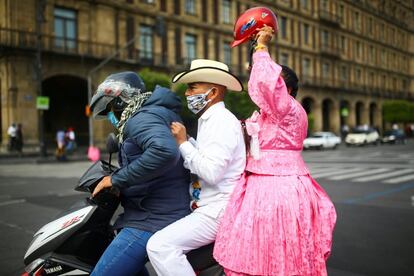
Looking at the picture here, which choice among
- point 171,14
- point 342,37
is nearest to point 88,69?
Result: point 171,14

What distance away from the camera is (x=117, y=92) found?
221 centimetres

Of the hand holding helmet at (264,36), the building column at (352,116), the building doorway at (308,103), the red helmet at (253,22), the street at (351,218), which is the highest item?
the building doorway at (308,103)

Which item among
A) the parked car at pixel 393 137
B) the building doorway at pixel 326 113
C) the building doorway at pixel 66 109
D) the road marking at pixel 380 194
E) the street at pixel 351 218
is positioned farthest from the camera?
the building doorway at pixel 326 113

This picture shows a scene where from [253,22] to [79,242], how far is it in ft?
4.96

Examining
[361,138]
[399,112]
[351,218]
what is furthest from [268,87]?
[399,112]

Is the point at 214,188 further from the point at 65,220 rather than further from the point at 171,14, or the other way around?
the point at 171,14

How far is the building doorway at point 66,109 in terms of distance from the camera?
28.9 m

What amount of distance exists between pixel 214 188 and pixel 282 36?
4170 centimetres

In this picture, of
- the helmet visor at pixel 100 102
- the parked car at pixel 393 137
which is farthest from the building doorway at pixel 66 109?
the helmet visor at pixel 100 102

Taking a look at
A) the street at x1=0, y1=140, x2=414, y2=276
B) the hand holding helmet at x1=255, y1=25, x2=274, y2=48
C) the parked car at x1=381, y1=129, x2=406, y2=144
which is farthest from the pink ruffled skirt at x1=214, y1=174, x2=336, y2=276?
the parked car at x1=381, y1=129, x2=406, y2=144

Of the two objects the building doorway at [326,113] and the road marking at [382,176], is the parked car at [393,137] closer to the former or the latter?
the building doorway at [326,113]

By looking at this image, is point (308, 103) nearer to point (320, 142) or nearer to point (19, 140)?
point (320, 142)

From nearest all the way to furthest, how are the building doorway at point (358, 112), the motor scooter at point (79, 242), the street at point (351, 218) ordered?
the motor scooter at point (79, 242)
the street at point (351, 218)
the building doorway at point (358, 112)

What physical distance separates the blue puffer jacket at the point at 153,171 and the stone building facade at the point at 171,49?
43.2 ft
